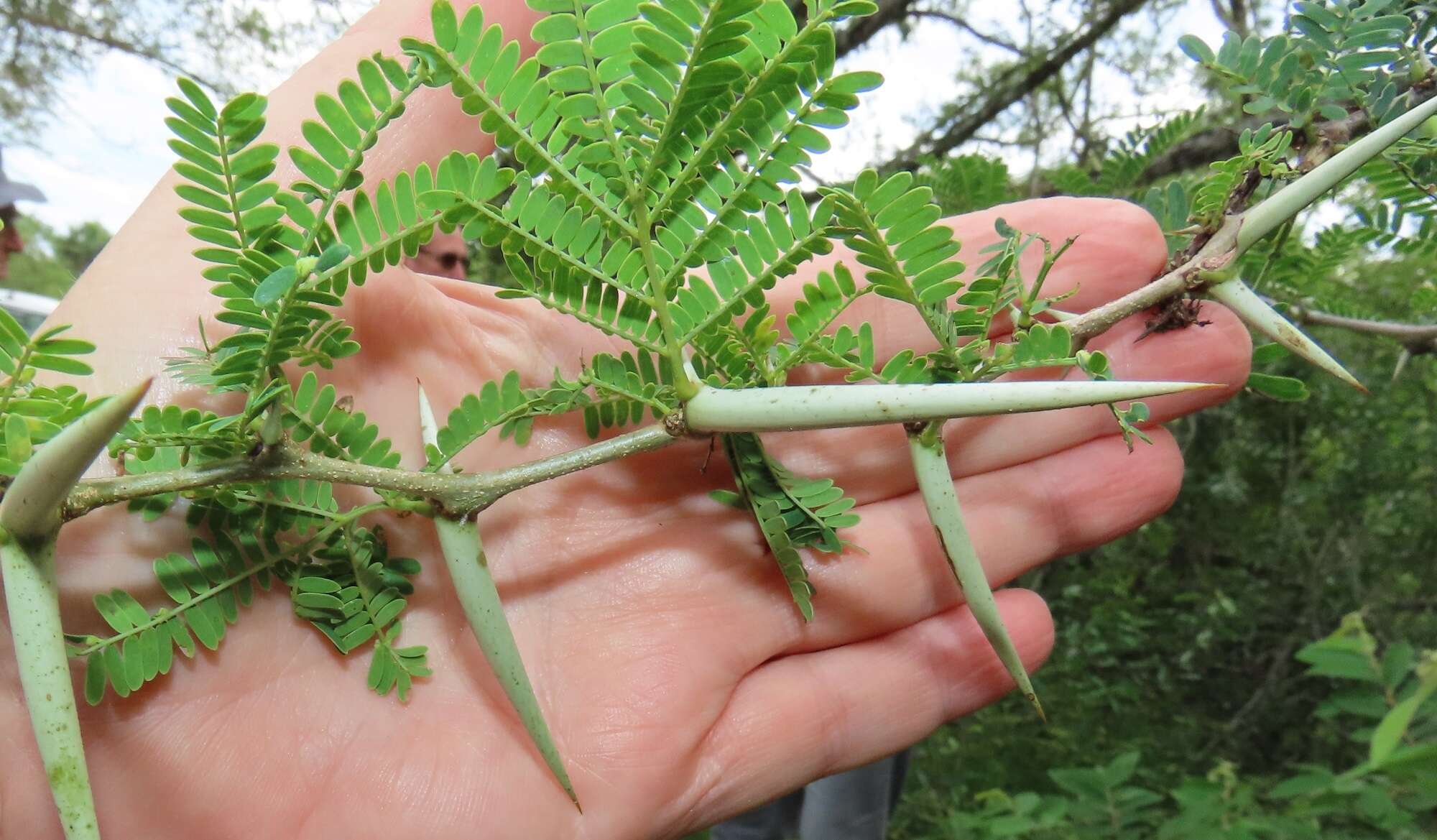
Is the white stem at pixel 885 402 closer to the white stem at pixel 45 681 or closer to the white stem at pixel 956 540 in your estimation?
the white stem at pixel 956 540

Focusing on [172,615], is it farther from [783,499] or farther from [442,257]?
[442,257]

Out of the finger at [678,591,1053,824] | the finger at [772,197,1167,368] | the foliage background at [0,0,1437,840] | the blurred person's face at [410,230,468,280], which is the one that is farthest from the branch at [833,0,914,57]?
the finger at [678,591,1053,824]

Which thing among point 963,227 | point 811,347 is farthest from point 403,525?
point 963,227

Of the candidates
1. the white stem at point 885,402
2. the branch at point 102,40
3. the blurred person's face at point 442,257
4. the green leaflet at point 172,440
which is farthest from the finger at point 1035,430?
the branch at point 102,40

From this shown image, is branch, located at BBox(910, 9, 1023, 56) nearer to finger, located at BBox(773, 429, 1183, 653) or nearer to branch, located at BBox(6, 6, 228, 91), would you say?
finger, located at BBox(773, 429, 1183, 653)

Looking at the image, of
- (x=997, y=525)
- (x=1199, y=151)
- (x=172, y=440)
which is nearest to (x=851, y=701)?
(x=997, y=525)

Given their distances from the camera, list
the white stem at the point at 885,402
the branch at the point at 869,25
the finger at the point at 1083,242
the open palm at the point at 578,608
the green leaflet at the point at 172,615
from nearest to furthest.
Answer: the white stem at the point at 885,402 → the green leaflet at the point at 172,615 → the open palm at the point at 578,608 → the finger at the point at 1083,242 → the branch at the point at 869,25
